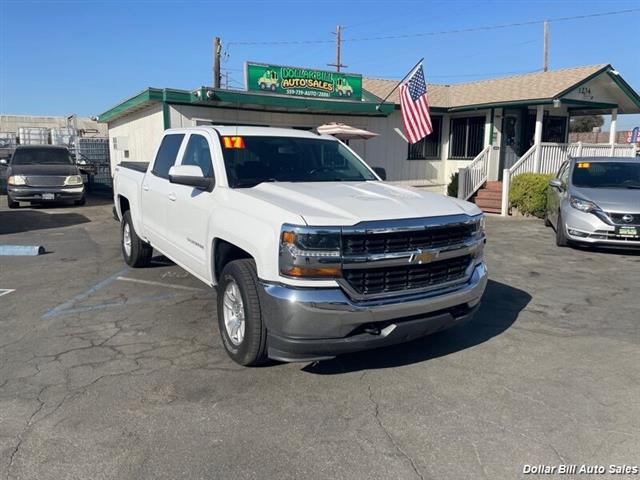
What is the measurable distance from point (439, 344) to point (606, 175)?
706 cm

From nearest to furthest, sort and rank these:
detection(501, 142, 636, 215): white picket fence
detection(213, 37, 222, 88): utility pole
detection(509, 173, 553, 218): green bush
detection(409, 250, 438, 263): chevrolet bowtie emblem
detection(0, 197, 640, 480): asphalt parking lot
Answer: detection(0, 197, 640, 480): asphalt parking lot, detection(409, 250, 438, 263): chevrolet bowtie emblem, detection(509, 173, 553, 218): green bush, detection(501, 142, 636, 215): white picket fence, detection(213, 37, 222, 88): utility pole

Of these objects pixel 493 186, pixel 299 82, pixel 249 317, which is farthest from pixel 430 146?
pixel 249 317

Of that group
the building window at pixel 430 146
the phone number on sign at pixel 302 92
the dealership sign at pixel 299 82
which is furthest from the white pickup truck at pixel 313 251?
the building window at pixel 430 146

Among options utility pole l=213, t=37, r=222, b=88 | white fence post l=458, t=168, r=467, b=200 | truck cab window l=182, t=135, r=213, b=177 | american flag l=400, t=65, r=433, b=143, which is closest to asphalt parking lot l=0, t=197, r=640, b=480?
truck cab window l=182, t=135, r=213, b=177

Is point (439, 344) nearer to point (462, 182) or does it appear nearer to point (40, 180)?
point (462, 182)

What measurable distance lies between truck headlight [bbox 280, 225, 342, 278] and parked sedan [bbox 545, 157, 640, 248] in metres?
6.87

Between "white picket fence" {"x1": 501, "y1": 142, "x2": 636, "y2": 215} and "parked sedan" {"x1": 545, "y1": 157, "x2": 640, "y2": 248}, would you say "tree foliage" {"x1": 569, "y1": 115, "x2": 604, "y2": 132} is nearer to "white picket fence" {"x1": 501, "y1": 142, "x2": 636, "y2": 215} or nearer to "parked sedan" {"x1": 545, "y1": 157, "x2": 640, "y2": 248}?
"white picket fence" {"x1": 501, "y1": 142, "x2": 636, "y2": 215}

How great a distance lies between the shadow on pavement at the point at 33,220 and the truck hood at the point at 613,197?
438 inches

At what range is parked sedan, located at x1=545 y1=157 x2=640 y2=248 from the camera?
27.7ft

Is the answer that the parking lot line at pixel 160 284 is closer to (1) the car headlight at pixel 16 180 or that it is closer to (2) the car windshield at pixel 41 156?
(1) the car headlight at pixel 16 180

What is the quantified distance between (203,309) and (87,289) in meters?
1.83

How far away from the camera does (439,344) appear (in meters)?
4.64

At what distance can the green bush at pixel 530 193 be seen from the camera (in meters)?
13.6

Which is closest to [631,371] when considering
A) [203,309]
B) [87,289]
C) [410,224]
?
[410,224]
